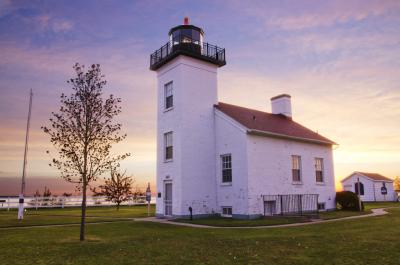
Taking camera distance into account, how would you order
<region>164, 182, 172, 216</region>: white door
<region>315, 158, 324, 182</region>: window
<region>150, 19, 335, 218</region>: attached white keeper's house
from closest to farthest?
<region>150, 19, 335, 218</region>: attached white keeper's house < <region>164, 182, 172, 216</region>: white door < <region>315, 158, 324, 182</region>: window

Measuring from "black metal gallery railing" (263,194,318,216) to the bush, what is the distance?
3.07 m

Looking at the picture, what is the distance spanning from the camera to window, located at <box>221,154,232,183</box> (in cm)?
2017

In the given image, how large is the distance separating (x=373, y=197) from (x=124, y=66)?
3929 cm

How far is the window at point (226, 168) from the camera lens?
20172mm

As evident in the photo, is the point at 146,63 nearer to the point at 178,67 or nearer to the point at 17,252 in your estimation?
the point at 178,67

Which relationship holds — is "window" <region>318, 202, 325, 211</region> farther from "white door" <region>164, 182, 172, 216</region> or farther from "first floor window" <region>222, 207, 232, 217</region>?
"white door" <region>164, 182, 172, 216</region>

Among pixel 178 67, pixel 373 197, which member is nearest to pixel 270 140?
pixel 178 67

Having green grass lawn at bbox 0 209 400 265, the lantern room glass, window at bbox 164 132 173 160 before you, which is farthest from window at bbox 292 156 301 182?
the lantern room glass

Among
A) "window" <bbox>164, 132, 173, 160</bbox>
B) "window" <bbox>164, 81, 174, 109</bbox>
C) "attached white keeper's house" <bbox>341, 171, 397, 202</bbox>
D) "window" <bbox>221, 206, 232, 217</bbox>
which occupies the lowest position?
"window" <bbox>221, 206, 232, 217</bbox>

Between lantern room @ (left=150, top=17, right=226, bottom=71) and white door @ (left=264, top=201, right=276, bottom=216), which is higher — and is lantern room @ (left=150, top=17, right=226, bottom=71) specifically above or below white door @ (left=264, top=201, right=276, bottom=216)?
above

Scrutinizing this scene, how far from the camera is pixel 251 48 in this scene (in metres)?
18.5

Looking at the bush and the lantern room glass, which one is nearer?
the lantern room glass

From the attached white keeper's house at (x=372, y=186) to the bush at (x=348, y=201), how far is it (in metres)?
20.5

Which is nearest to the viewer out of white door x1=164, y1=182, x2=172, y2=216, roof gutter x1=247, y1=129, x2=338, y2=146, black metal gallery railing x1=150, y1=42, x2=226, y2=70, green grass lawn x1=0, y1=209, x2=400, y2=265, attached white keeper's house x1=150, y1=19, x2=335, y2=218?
green grass lawn x1=0, y1=209, x2=400, y2=265
